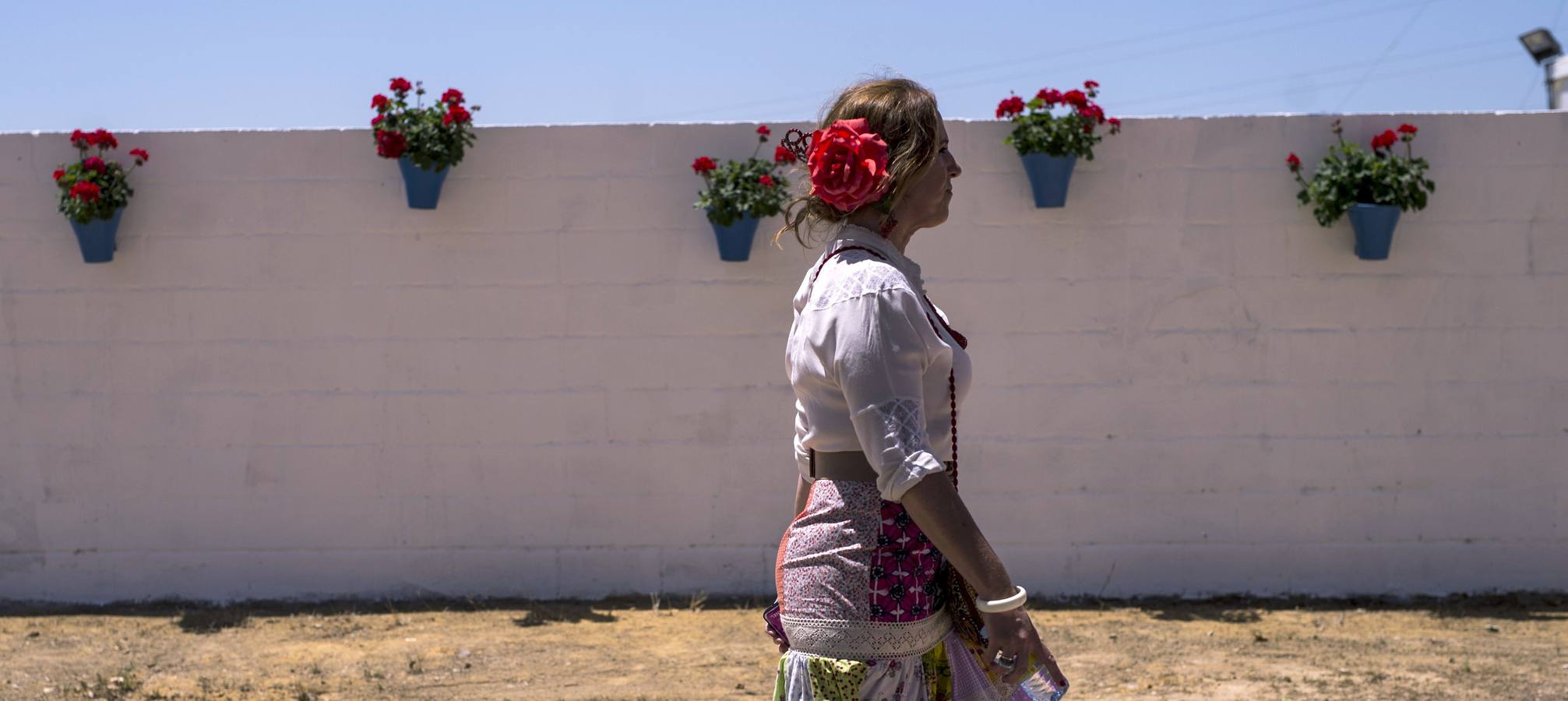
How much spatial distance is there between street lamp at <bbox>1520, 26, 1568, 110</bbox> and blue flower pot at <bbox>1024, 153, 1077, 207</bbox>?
3.36 m

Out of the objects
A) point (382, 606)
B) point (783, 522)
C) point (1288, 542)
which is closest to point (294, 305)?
point (382, 606)

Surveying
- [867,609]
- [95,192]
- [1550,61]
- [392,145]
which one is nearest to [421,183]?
[392,145]

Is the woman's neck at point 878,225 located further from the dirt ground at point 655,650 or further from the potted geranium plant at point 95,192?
the potted geranium plant at point 95,192

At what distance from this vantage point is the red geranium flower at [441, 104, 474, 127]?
541 cm

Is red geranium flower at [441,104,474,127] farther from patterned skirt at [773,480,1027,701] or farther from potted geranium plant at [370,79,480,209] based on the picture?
patterned skirt at [773,480,1027,701]

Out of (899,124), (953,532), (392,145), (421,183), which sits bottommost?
(953,532)

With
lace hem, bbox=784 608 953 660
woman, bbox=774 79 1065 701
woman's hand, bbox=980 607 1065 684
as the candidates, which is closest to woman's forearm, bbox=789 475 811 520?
woman, bbox=774 79 1065 701

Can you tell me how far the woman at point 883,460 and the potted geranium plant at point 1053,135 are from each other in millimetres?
3377

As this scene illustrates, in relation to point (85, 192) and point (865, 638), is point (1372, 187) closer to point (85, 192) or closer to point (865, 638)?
point (865, 638)

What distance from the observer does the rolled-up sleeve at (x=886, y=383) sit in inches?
75.0

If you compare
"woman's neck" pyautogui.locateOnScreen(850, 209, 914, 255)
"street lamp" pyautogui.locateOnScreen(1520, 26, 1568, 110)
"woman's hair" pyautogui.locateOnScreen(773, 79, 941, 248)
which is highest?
"street lamp" pyautogui.locateOnScreen(1520, 26, 1568, 110)

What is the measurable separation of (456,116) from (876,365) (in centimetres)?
384

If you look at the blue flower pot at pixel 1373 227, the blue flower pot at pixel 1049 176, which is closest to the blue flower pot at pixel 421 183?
the blue flower pot at pixel 1049 176

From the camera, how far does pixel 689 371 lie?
18.6 ft
